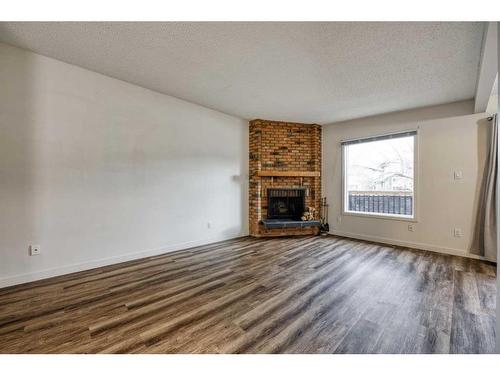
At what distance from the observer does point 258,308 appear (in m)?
1.90

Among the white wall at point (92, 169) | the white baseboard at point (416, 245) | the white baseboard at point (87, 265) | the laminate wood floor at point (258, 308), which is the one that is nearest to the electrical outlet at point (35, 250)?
the white wall at point (92, 169)

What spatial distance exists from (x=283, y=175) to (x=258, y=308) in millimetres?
3041

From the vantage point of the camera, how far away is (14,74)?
2301 mm

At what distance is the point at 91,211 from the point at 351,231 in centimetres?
443

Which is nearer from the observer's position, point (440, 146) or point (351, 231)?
point (440, 146)

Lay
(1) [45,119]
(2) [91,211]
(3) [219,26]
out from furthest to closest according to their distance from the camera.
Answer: (2) [91,211]
(1) [45,119]
(3) [219,26]

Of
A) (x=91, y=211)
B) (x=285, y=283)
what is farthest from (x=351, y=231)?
(x=91, y=211)

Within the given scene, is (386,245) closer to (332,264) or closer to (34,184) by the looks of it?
(332,264)

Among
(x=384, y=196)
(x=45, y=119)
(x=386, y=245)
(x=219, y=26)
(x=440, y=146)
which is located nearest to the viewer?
(x=219, y=26)

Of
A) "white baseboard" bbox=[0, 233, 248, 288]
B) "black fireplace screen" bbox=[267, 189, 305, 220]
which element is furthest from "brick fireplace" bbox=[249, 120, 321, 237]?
"white baseboard" bbox=[0, 233, 248, 288]

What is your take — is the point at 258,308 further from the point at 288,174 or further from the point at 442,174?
the point at 442,174

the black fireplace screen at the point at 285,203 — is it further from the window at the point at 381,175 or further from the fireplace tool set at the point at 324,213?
the window at the point at 381,175

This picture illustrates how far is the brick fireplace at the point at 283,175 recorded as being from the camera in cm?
458
